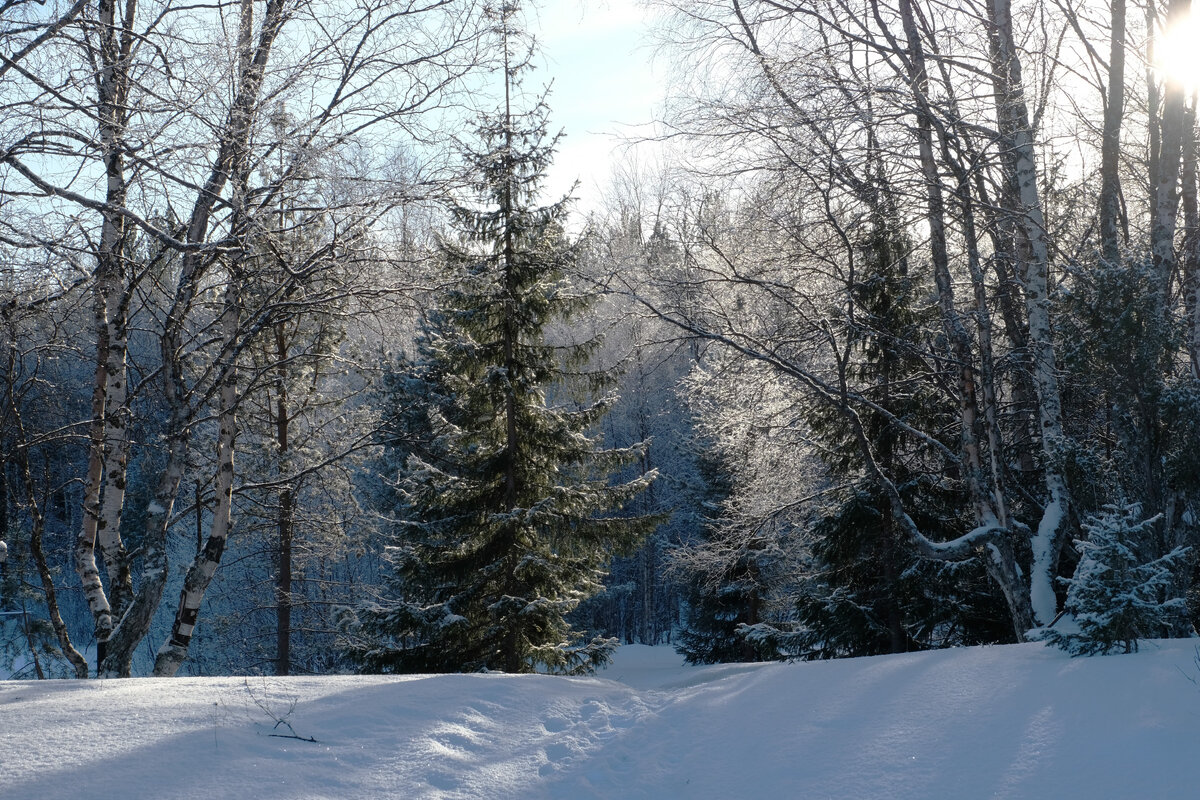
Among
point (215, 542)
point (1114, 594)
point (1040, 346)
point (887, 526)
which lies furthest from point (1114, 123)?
point (215, 542)

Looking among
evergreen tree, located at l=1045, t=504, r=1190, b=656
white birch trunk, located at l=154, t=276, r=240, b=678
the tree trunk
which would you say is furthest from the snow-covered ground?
the tree trunk

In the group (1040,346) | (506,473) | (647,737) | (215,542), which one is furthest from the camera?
(506,473)

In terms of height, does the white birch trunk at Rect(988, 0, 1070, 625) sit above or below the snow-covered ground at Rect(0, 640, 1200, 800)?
above

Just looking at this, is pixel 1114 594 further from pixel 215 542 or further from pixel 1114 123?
pixel 215 542

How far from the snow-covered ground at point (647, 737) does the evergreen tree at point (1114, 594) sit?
0.17 metres

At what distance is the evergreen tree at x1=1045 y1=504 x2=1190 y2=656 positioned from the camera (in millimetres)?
4633

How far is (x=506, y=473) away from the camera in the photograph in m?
11.7

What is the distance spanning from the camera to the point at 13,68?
209 inches

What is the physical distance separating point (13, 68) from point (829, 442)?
972 centimetres

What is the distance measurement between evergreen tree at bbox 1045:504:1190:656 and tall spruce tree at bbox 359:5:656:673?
7097 mm

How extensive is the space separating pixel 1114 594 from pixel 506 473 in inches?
324

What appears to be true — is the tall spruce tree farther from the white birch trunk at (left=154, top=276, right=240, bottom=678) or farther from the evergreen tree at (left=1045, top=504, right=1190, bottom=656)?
the evergreen tree at (left=1045, top=504, right=1190, bottom=656)

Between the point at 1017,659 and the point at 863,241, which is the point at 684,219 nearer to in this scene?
the point at 863,241

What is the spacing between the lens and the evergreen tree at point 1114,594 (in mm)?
4633
